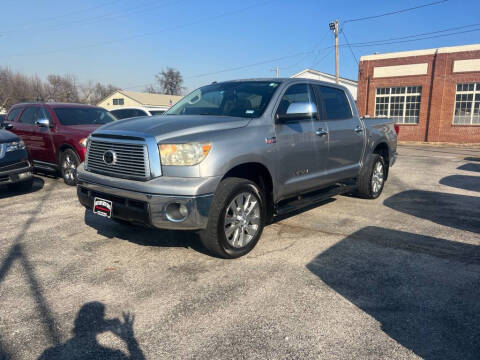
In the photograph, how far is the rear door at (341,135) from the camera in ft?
17.3

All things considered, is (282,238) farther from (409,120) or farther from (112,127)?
(409,120)

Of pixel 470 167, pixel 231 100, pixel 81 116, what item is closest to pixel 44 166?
pixel 81 116

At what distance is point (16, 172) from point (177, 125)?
456cm

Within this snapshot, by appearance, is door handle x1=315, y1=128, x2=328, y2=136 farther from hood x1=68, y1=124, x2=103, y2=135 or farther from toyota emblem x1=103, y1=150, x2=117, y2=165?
hood x1=68, y1=124, x2=103, y2=135

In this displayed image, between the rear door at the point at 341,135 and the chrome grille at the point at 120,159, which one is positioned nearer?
the chrome grille at the point at 120,159

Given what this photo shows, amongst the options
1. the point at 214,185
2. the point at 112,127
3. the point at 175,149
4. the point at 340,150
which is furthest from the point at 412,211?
the point at 112,127

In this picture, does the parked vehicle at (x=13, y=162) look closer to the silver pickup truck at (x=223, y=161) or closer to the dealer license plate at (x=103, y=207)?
the silver pickup truck at (x=223, y=161)

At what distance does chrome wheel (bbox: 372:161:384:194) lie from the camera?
663cm

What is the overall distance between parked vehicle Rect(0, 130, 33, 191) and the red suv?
802 mm

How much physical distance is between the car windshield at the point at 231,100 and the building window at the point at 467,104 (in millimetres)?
21764

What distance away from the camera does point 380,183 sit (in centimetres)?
693

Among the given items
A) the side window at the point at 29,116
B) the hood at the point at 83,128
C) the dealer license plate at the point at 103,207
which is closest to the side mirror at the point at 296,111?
the dealer license plate at the point at 103,207

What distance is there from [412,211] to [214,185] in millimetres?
3934

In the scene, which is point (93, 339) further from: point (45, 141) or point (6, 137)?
point (45, 141)
